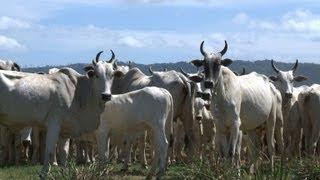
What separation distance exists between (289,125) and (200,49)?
7529mm

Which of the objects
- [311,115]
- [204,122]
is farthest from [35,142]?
[311,115]

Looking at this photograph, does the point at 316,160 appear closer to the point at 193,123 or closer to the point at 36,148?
the point at 193,123

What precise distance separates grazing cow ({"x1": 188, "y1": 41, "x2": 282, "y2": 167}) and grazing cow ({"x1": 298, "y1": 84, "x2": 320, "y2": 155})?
12.2ft

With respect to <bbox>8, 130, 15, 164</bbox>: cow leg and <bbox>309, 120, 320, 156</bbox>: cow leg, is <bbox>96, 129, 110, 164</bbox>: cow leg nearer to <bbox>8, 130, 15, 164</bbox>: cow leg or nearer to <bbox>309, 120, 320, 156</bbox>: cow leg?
<bbox>8, 130, 15, 164</bbox>: cow leg

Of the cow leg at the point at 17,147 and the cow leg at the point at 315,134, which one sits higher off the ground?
the cow leg at the point at 315,134

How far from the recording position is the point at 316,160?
14438 millimetres

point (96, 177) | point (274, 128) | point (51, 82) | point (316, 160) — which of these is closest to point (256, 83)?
point (274, 128)

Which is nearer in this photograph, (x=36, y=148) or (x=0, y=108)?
(x=0, y=108)

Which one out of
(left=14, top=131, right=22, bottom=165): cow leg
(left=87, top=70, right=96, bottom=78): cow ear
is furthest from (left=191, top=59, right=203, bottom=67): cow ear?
(left=14, top=131, right=22, bottom=165): cow leg

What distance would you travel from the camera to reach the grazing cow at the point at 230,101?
15086mm

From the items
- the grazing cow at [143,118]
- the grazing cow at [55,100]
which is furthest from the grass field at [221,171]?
the grazing cow at [143,118]

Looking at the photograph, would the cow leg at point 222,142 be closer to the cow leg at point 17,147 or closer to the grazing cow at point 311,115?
the grazing cow at point 311,115

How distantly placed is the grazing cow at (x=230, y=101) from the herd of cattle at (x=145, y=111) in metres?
0.02

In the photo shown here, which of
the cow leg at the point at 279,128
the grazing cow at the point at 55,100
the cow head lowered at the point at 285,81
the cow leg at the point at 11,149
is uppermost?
the grazing cow at the point at 55,100
